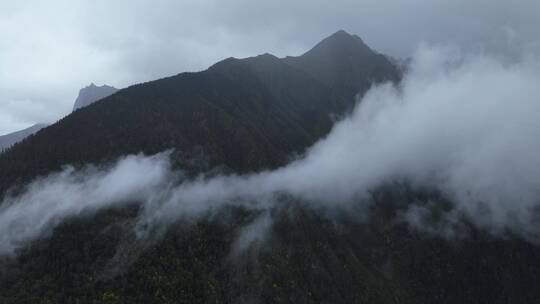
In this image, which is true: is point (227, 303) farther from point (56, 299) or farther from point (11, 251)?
point (11, 251)

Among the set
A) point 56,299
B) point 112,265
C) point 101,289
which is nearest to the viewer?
point 56,299

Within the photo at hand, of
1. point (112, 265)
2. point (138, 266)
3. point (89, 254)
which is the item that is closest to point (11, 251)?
point (89, 254)

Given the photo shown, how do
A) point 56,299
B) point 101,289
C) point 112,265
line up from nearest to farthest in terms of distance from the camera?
1. point 56,299
2. point 101,289
3. point 112,265

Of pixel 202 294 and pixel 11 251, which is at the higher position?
pixel 11 251

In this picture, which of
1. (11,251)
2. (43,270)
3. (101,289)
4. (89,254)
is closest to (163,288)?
(101,289)

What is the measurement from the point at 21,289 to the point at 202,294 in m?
80.8

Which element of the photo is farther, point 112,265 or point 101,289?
point 112,265

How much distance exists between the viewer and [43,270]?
184625 millimetres

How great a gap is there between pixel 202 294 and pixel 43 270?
75.9m

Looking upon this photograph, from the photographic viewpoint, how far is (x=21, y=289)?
172125mm

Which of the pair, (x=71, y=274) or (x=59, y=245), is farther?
(x=59, y=245)

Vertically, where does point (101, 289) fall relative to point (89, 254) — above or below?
below

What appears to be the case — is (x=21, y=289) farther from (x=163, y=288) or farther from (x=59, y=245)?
(x=163, y=288)

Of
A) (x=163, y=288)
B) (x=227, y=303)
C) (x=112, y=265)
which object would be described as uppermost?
(x=112, y=265)
